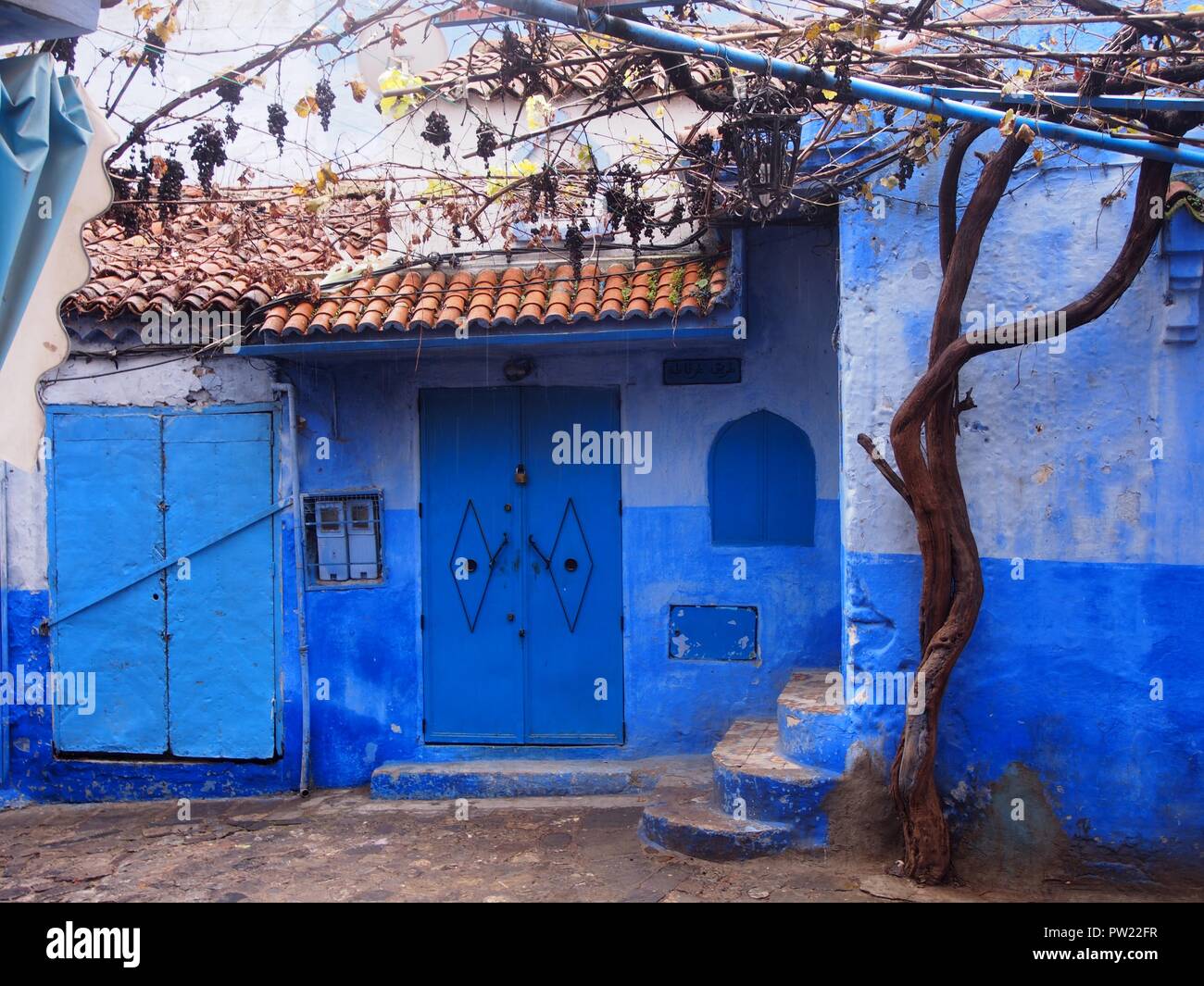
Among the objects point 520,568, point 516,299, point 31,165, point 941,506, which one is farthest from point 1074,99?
point 520,568

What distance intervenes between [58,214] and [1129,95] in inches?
169

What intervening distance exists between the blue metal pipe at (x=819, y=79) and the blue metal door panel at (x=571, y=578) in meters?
3.26

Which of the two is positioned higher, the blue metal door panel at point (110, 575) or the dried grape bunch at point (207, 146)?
the dried grape bunch at point (207, 146)

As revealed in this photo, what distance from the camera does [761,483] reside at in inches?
291

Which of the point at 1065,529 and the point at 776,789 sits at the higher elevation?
the point at 1065,529

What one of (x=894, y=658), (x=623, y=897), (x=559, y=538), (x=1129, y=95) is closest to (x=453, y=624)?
(x=559, y=538)

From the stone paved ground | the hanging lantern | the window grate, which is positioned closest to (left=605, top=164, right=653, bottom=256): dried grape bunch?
the hanging lantern

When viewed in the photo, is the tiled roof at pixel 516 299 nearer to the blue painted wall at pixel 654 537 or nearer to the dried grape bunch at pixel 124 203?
the blue painted wall at pixel 654 537

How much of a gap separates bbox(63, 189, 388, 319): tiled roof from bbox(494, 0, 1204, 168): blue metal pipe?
3.30 metres

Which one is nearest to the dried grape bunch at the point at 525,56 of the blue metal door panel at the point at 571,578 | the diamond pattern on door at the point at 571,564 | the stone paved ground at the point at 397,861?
the blue metal door panel at the point at 571,578

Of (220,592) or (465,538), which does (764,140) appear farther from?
(220,592)

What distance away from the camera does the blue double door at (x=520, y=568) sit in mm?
7594

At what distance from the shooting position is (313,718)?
25.7 ft

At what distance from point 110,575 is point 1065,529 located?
6.29 metres
